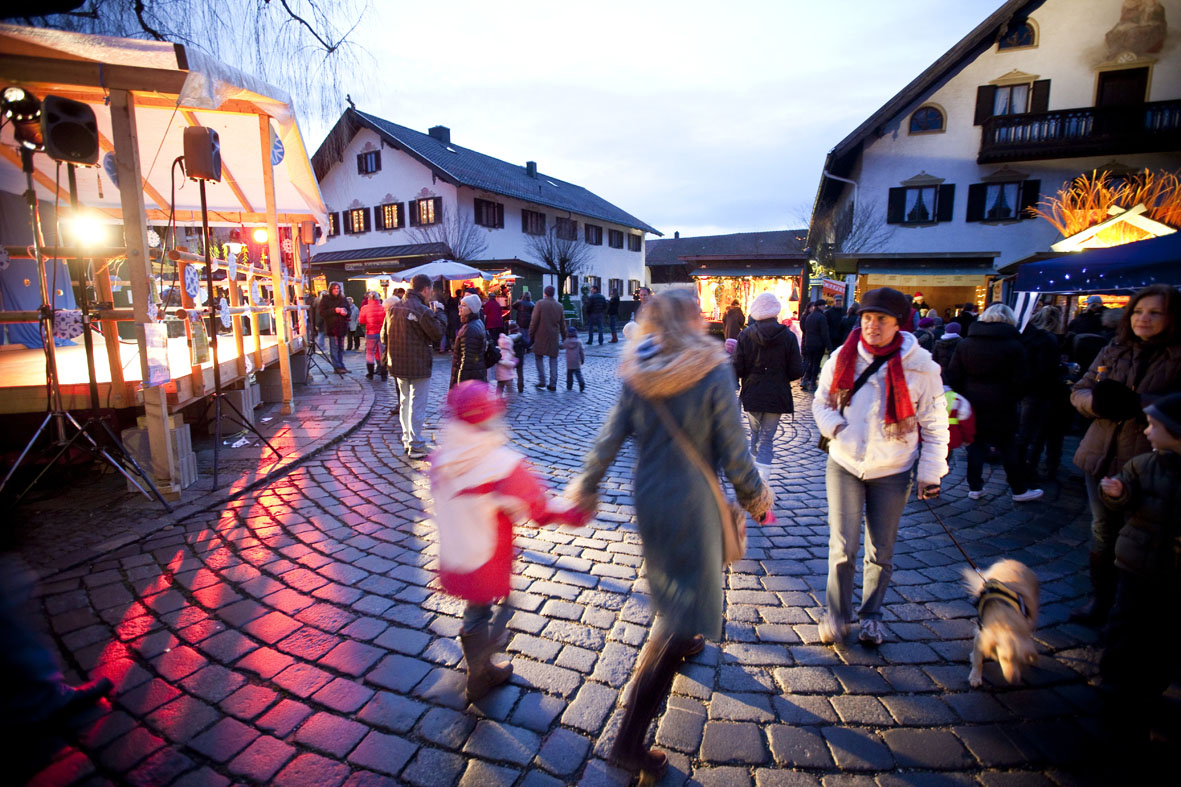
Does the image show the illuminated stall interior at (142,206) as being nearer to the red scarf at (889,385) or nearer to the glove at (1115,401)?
the red scarf at (889,385)

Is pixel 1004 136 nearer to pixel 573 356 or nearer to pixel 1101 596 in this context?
pixel 573 356

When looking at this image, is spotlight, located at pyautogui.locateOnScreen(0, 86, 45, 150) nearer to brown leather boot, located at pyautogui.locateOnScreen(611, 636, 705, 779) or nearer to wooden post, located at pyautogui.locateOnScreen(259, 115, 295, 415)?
wooden post, located at pyautogui.locateOnScreen(259, 115, 295, 415)

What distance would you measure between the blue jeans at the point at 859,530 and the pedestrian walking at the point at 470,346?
5.08m

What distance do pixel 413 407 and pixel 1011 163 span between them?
23750mm

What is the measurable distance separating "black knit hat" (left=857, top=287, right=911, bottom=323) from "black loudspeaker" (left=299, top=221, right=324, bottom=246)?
1140 cm

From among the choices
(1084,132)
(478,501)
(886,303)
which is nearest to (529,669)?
(478,501)

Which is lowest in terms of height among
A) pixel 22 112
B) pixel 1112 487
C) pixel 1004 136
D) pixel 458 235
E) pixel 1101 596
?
pixel 1101 596

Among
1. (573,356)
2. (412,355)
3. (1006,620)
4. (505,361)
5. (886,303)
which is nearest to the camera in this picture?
(1006,620)

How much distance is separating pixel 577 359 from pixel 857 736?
27.8ft

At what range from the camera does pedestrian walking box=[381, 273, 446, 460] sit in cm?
620

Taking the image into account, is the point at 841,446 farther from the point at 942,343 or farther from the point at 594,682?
the point at 942,343

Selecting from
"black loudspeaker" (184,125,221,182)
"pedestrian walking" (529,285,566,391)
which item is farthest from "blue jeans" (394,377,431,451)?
"pedestrian walking" (529,285,566,391)

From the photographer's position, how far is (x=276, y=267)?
7.79 metres

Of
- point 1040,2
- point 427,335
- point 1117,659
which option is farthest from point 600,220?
point 1117,659
